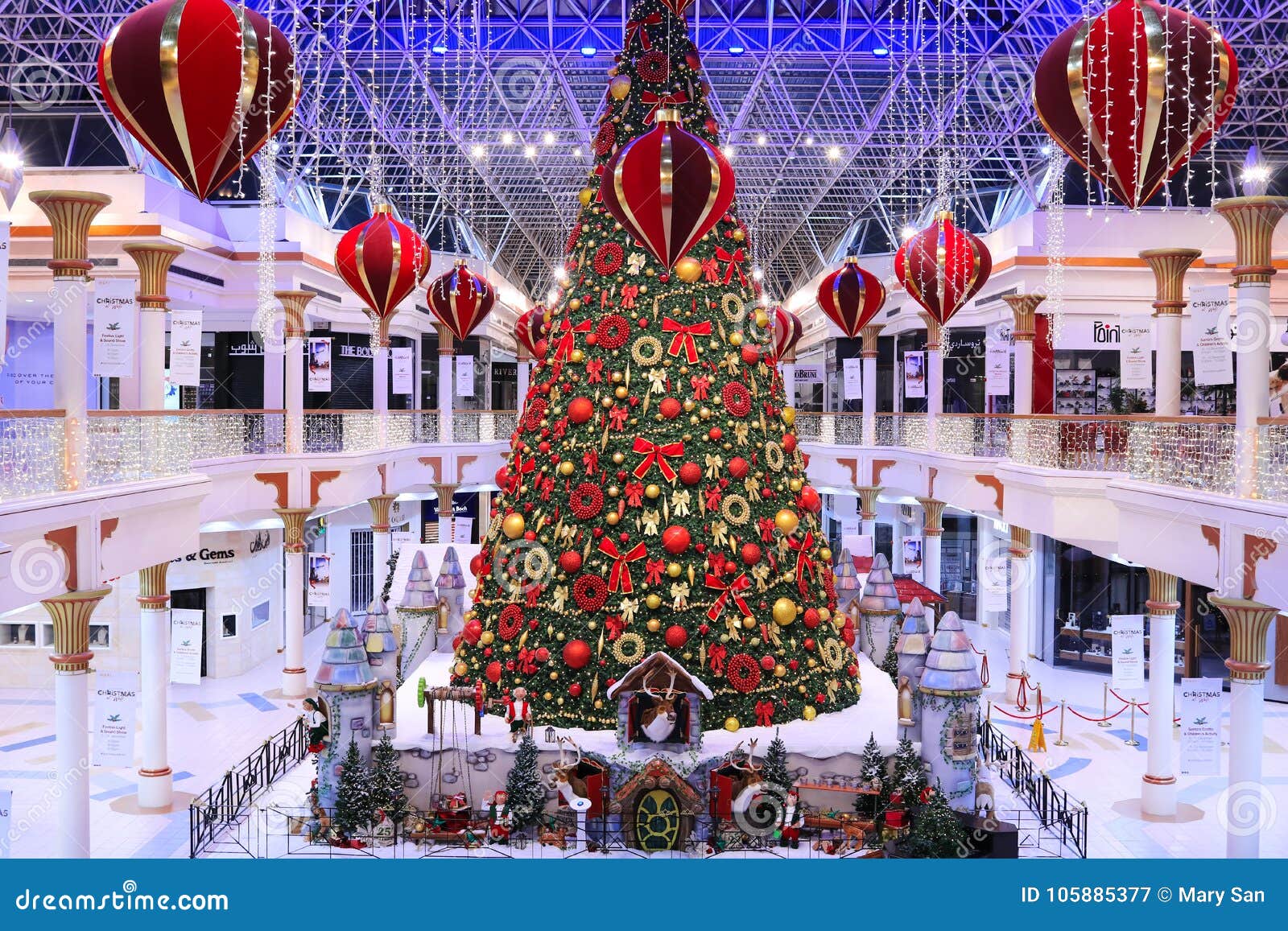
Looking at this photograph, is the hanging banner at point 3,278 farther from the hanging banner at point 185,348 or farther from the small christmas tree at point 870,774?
the small christmas tree at point 870,774

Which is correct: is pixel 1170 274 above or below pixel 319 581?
above

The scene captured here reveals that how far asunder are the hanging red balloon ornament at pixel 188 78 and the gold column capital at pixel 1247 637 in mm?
8059

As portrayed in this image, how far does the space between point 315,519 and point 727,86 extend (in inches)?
529

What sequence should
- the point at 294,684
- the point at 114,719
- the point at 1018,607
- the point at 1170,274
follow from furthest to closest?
the point at 294,684 → the point at 1018,607 → the point at 1170,274 → the point at 114,719

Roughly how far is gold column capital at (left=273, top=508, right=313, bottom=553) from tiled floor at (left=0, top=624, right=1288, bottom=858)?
2576 millimetres

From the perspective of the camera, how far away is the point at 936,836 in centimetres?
841

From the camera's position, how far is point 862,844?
869 centimetres

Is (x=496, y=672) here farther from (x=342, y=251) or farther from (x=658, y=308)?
(x=342, y=251)

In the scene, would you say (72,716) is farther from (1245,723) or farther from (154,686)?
(1245,723)

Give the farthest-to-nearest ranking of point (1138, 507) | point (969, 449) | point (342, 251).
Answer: point (969, 449) → point (342, 251) → point (1138, 507)

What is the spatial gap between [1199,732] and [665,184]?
7.32m

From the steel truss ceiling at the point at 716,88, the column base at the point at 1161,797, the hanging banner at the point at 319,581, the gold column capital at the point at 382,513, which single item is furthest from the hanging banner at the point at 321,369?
the column base at the point at 1161,797

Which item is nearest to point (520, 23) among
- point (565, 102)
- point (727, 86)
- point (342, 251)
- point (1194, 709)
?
point (565, 102)

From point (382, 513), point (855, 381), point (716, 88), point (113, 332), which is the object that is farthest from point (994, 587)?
point (113, 332)
